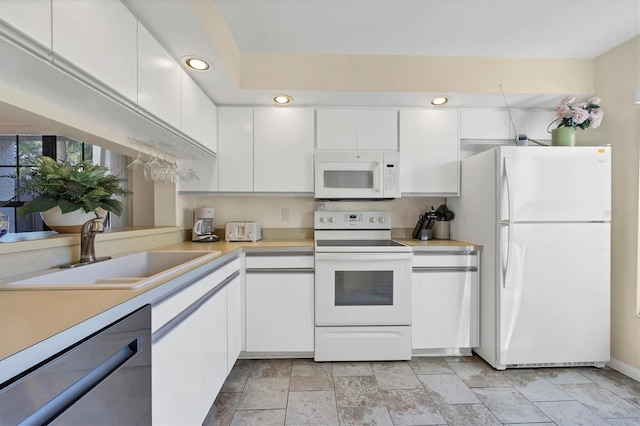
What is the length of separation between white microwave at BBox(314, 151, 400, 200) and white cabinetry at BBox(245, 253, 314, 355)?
2.23ft

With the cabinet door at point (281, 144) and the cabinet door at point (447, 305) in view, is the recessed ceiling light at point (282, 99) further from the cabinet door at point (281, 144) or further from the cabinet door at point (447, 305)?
the cabinet door at point (447, 305)

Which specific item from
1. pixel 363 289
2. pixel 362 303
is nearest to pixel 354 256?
pixel 363 289

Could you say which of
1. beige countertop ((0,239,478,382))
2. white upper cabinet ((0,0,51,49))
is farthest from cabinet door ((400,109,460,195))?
white upper cabinet ((0,0,51,49))

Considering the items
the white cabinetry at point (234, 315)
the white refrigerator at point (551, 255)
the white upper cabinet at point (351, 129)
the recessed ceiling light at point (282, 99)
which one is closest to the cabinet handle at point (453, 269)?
the white refrigerator at point (551, 255)

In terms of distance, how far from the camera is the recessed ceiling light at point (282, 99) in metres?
2.20

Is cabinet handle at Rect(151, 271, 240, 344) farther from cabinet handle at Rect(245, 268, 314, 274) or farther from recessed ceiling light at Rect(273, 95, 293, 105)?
recessed ceiling light at Rect(273, 95, 293, 105)

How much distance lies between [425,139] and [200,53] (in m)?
1.84

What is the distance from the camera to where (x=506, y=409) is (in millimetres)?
1602

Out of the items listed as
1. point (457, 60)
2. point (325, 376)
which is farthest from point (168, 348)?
point (457, 60)

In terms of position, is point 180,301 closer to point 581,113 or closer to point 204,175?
point 204,175

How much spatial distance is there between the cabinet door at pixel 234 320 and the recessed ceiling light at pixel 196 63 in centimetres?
140

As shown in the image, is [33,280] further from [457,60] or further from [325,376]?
[457,60]

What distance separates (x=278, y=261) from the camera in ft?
6.82

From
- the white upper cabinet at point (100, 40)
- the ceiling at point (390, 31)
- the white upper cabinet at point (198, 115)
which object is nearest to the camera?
the white upper cabinet at point (100, 40)
